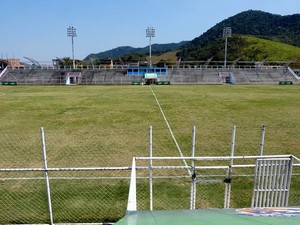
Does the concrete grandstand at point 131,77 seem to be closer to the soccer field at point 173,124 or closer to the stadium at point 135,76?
the stadium at point 135,76

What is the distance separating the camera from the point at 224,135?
15.6m

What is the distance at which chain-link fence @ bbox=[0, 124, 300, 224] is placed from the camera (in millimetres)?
7406

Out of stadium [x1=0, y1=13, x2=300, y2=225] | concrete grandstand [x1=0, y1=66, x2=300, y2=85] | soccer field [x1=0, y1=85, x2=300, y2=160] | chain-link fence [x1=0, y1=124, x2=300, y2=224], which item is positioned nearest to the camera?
stadium [x1=0, y1=13, x2=300, y2=225]

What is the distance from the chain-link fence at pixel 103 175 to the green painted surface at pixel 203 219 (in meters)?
2.44

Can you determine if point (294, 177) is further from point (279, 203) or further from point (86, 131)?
point (86, 131)

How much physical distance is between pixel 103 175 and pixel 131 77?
211 ft

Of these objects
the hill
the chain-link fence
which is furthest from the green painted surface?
the hill

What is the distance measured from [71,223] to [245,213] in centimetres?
460

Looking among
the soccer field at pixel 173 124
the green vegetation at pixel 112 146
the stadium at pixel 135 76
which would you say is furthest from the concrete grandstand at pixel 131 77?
the green vegetation at pixel 112 146

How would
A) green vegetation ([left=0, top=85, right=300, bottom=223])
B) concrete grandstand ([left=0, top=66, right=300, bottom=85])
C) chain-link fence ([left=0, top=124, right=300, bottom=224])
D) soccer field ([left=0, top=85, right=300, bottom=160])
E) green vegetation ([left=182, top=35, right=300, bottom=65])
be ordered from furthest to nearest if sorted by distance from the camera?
green vegetation ([left=182, top=35, right=300, bottom=65]) → concrete grandstand ([left=0, top=66, right=300, bottom=85]) → soccer field ([left=0, top=85, right=300, bottom=160]) → green vegetation ([left=0, top=85, right=300, bottom=223]) → chain-link fence ([left=0, top=124, right=300, bottom=224])

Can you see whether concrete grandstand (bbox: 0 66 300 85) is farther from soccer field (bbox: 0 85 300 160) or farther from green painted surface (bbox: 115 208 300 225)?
green painted surface (bbox: 115 208 300 225)

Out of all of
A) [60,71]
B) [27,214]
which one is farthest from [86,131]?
[60,71]

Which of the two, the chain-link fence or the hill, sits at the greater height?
the hill

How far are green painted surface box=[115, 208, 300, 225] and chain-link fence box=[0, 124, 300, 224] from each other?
2.44 meters
